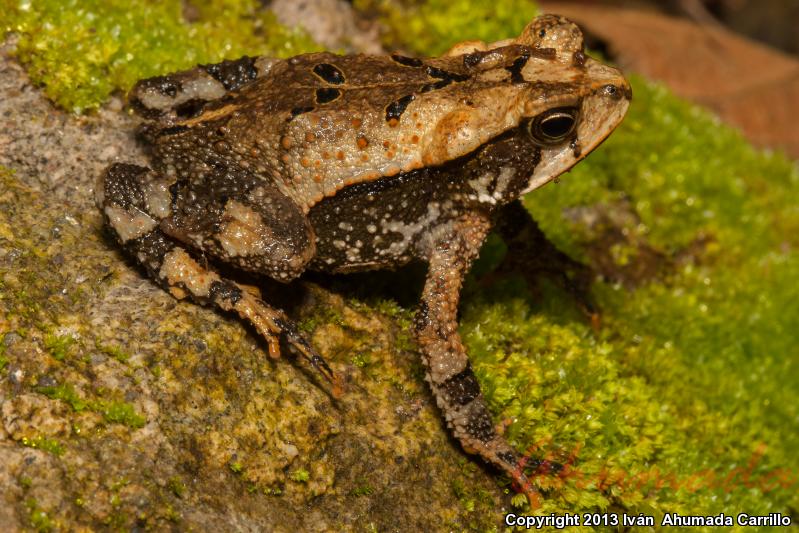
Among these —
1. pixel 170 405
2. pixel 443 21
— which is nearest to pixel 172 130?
pixel 170 405

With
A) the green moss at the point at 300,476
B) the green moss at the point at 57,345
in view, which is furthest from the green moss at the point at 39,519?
the green moss at the point at 300,476

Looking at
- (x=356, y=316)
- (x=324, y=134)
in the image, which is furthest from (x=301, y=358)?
(x=324, y=134)

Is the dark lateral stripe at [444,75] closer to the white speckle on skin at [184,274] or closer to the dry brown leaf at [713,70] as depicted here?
the white speckle on skin at [184,274]

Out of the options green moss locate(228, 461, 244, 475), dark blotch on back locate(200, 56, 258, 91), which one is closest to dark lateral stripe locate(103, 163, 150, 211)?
dark blotch on back locate(200, 56, 258, 91)

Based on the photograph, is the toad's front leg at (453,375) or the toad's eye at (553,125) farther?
the toad's front leg at (453,375)

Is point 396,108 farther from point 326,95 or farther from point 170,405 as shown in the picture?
point 170,405

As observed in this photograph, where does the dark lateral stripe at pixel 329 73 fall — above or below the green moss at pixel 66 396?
above

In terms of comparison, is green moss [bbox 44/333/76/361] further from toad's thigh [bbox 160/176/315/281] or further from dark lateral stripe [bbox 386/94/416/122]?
dark lateral stripe [bbox 386/94/416/122]
